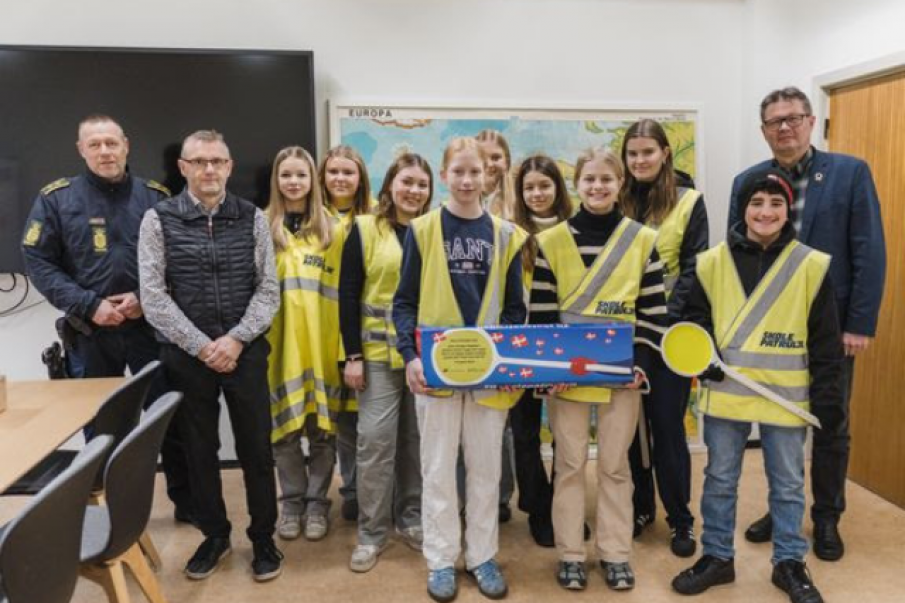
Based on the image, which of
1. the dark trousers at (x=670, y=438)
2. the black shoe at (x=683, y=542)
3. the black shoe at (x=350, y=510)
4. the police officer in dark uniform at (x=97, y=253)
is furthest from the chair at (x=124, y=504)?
the black shoe at (x=683, y=542)

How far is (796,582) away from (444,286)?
149cm

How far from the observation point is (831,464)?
2.51 metres

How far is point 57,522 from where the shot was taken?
1.34m

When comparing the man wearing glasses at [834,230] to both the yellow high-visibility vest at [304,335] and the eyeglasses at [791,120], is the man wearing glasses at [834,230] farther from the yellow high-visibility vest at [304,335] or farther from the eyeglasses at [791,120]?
the yellow high-visibility vest at [304,335]

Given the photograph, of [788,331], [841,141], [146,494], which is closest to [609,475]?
[788,331]

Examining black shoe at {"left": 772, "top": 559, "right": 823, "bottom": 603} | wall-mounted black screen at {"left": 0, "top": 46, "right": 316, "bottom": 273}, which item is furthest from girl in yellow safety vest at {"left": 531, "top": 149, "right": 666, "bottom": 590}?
wall-mounted black screen at {"left": 0, "top": 46, "right": 316, "bottom": 273}

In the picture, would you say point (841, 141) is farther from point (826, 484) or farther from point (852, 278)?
point (826, 484)

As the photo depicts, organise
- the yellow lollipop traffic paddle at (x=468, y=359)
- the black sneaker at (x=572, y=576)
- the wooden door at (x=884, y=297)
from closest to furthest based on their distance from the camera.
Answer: the yellow lollipop traffic paddle at (x=468, y=359) → the black sneaker at (x=572, y=576) → the wooden door at (x=884, y=297)

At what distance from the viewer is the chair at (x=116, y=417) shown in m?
2.01

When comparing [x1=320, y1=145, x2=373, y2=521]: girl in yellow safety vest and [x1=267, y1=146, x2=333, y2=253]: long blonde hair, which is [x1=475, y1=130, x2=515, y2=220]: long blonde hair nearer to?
[x1=320, y1=145, x2=373, y2=521]: girl in yellow safety vest

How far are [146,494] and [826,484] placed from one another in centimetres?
227

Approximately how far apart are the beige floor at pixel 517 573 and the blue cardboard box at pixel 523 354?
0.76 m

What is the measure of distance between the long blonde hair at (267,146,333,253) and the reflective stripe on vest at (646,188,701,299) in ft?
4.00

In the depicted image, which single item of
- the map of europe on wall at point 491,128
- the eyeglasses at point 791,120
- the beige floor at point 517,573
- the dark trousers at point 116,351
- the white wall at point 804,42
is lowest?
the beige floor at point 517,573
